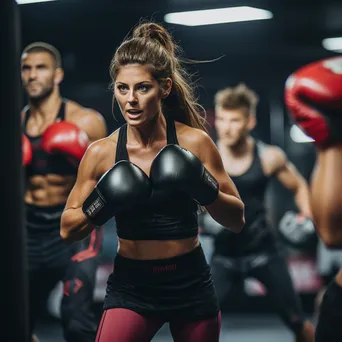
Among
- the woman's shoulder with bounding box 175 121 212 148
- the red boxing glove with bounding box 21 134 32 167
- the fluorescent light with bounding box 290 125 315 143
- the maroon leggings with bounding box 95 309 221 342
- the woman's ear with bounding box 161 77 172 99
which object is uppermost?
the woman's ear with bounding box 161 77 172 99

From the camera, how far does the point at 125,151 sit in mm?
2422

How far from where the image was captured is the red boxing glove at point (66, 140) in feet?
10.7

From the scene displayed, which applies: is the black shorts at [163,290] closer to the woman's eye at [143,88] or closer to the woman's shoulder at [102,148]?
the woman's shoulder at [102,148]

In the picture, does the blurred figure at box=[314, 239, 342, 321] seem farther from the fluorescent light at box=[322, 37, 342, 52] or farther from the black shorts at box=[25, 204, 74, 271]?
Result: the black shorts at box=[25, 204, 74, 271]

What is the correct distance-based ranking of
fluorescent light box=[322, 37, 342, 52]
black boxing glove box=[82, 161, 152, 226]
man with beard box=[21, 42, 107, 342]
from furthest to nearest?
fluorescent light box=[322, 37, 342, 52], man with beard box=[21, 42, 107, 342], black boxing glove box=[82, 161, 152, 226]

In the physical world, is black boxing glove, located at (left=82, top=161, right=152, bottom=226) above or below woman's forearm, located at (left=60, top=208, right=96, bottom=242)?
above

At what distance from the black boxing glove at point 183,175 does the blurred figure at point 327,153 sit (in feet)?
1.12

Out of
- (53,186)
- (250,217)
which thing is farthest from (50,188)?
(250,217)

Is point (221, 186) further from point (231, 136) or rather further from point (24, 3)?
point (24, 3)

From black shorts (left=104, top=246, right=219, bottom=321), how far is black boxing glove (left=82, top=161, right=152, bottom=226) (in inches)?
7.2

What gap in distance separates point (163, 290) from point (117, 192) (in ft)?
1.05

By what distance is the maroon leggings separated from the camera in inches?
90.3

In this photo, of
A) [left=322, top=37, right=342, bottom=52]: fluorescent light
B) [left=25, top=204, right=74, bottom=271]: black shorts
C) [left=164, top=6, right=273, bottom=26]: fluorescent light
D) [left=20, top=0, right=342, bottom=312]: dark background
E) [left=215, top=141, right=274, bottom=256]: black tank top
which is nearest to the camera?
[left=25, top=204, right=74, bottom=271]: black shorts

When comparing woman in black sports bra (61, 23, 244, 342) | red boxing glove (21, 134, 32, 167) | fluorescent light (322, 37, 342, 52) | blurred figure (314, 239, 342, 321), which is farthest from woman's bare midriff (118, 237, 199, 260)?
fluorescent light (322, 37, 342, 52)
